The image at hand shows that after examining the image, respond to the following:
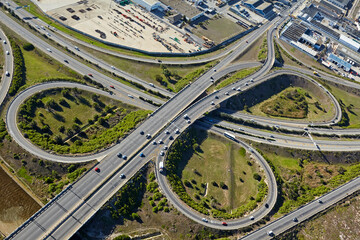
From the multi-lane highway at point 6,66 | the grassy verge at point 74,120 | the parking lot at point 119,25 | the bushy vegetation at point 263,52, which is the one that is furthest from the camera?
the bushy vegetation at point 263,52

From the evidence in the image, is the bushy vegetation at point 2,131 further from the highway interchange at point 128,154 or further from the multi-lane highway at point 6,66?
the multi-lane highway at point 6,66

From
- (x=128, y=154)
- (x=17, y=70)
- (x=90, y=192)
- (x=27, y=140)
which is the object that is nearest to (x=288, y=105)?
(x=128, y=154)

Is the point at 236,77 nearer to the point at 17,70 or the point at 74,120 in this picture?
the point at 74,120

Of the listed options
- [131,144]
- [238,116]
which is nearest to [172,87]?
[238,116]

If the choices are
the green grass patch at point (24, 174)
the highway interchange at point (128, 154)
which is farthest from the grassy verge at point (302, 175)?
the green grass patch at point (24, 174)

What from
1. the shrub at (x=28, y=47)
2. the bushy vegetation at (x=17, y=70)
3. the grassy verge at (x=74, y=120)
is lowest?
the grassy verge at (x=74, y=120)

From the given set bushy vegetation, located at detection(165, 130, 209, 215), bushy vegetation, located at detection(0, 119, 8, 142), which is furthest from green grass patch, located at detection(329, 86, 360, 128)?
bushy vegetation, located at detection(0, 119, 8, 142)
